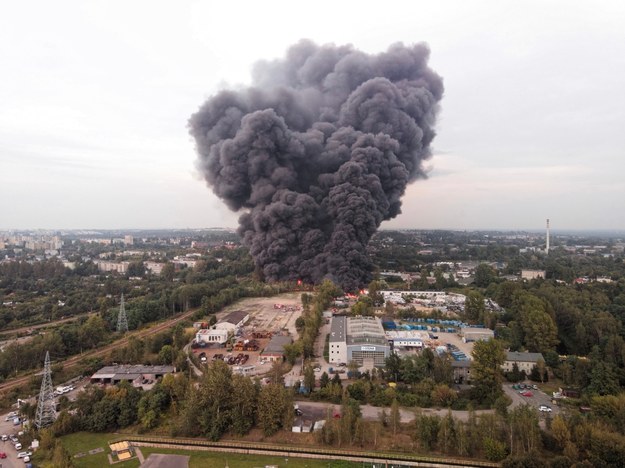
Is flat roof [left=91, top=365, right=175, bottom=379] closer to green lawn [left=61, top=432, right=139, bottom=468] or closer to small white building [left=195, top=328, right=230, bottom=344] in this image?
small white building [left=195, top=328, right=230, bottom=344]

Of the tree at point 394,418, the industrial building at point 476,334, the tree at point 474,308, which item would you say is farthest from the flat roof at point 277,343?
the tree at point 474,308

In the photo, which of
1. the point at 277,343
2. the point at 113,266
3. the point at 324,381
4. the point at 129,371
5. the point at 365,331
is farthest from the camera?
the point at 113,266

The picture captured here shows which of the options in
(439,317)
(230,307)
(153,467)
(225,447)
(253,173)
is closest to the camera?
(153,467)

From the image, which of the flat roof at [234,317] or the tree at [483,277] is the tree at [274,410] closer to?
the flat roof at [234,317]

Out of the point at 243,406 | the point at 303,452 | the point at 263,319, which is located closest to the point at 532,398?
the point at 303,452

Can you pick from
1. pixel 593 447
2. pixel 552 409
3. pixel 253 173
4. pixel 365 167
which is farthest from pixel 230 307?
pixel 593 447

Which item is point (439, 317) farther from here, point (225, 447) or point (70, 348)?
point (70, 348)

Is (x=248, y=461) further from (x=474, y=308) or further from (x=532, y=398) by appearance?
(x=474, y=308)
